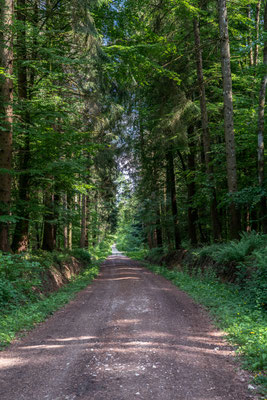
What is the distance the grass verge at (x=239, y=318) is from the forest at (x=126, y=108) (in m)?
0.17

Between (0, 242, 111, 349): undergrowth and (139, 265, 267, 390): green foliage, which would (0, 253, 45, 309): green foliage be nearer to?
(0, 242, 111, 349): undergrowth

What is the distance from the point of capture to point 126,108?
19.0m

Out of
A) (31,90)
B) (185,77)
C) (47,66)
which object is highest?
(185,77)

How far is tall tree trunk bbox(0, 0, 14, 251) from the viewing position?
769cm

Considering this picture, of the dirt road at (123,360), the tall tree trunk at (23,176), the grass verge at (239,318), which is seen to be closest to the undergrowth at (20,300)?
the dirt road at (123,360)

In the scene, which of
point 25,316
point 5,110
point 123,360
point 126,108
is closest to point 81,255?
point 126,108

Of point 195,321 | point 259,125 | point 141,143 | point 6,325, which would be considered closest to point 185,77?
point 141,143

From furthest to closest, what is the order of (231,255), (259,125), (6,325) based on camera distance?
(259,125)
(231,255)
(6,325)

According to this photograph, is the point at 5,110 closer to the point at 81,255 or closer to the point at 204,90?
the point at 204,90

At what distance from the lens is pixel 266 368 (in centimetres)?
378

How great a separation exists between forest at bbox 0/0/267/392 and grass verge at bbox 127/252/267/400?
17cm

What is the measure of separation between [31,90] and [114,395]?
10.3 metres

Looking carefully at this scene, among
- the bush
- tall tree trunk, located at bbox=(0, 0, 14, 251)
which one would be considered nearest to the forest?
tall tree trunk, located at bbox=(0, 0, 14, 251)

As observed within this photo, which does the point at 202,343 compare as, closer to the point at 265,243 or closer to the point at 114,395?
the point at 114,395
